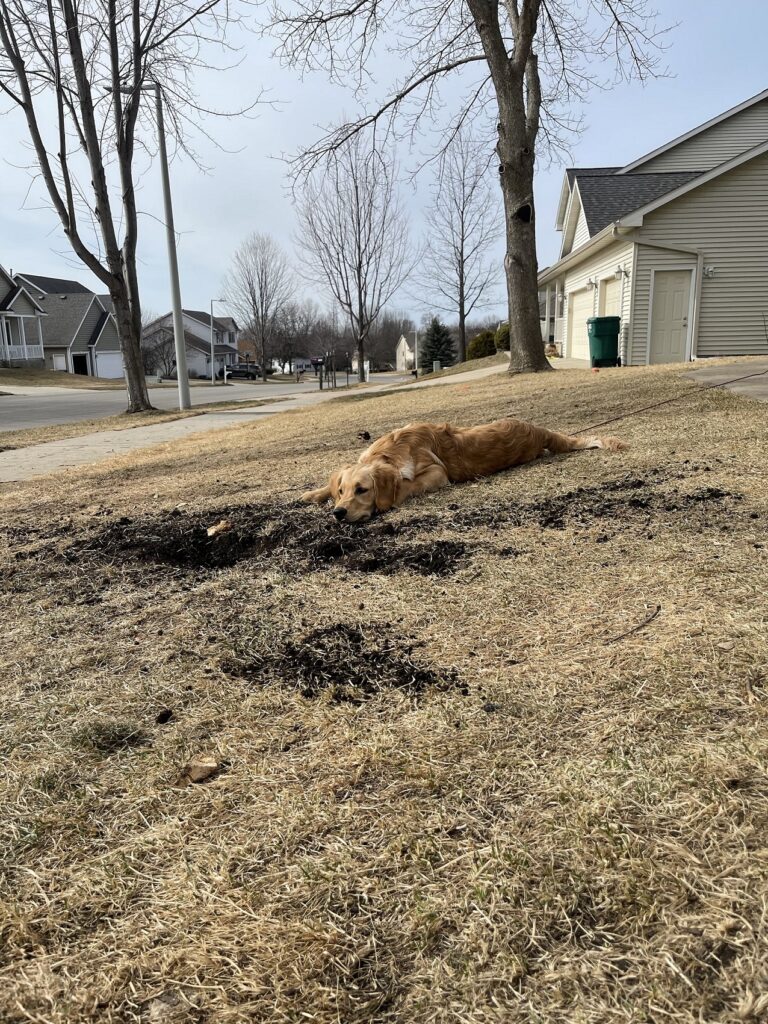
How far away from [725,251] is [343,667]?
60.6 feet

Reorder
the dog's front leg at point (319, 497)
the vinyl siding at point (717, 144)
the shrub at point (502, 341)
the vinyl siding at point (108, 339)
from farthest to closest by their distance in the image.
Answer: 1. the vinyl siding at point (108, 339)
2. the shrub at point (502, 341)
3. the vinyl siding at point (717, 144)
4. the dog's front leg at point (319, 497)

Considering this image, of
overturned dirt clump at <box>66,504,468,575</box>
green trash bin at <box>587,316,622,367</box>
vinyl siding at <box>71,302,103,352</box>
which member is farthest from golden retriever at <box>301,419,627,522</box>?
vinyl siding at <box>71,302,103,352</box>

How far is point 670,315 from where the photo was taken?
17.3 m

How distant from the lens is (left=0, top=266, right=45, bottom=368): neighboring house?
4991 cm

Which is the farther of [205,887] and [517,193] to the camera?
[517,193]

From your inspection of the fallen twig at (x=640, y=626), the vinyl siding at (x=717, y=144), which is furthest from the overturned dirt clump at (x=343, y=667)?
the vinyl siding at (x=717, y=144)

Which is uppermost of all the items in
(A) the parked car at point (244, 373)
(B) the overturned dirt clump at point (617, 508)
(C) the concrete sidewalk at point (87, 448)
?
(A) the parked car at point (244, 373)

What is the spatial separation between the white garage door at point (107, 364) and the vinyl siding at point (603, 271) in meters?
48.3

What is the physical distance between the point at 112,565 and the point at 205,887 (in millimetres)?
2480

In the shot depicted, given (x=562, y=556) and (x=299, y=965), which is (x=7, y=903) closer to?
(x=299, y=965)

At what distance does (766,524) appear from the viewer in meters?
3.13

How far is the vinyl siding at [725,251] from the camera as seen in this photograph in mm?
16516

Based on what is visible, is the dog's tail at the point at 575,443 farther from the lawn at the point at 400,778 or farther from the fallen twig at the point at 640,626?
the fallen twig at the point at 640,626

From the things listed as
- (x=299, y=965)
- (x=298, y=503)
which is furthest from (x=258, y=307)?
(x=299, y=965)
